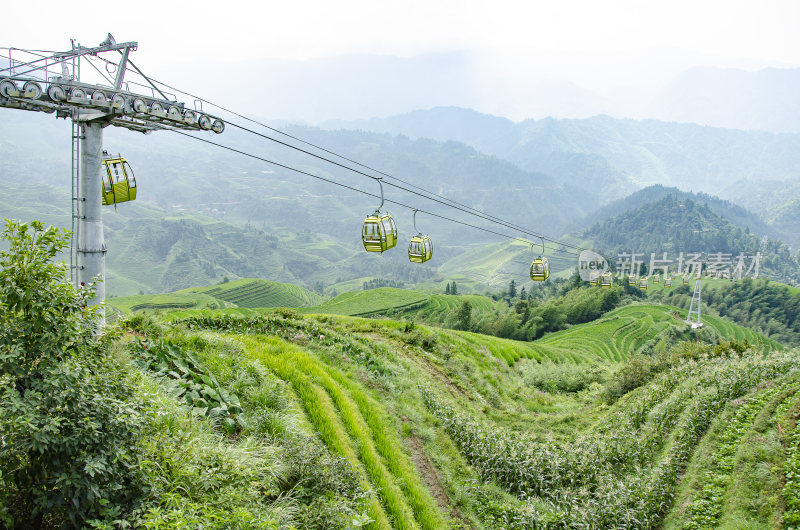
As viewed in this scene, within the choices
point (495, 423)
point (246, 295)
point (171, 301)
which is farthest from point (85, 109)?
point (246, 295)

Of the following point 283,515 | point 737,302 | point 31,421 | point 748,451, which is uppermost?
point 31,421

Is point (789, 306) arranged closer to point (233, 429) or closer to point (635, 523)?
point (635, 523)

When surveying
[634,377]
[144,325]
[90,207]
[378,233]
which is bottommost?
[634,377]

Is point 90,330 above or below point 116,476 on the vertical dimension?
above

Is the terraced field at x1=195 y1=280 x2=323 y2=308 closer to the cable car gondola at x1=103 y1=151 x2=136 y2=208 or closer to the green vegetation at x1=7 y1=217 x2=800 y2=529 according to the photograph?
the green vegetation at x1=7 y1=217 x2=800 y2=529

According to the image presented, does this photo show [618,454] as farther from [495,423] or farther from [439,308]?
[439,308]

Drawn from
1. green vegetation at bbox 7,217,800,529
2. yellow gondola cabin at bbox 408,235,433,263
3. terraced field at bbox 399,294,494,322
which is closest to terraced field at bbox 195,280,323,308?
terraced field at bbox 399,294,494,322

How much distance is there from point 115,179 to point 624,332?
62.6m

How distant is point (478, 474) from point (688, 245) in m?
212

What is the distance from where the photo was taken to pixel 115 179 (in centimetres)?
920

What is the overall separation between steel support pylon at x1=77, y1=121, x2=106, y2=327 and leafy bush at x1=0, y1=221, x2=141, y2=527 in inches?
152

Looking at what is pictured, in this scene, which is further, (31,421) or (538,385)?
(538,385)

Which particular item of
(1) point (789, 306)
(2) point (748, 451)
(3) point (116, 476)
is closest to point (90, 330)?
(3) point (116, 476)

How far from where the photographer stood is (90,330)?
4.55 meters
